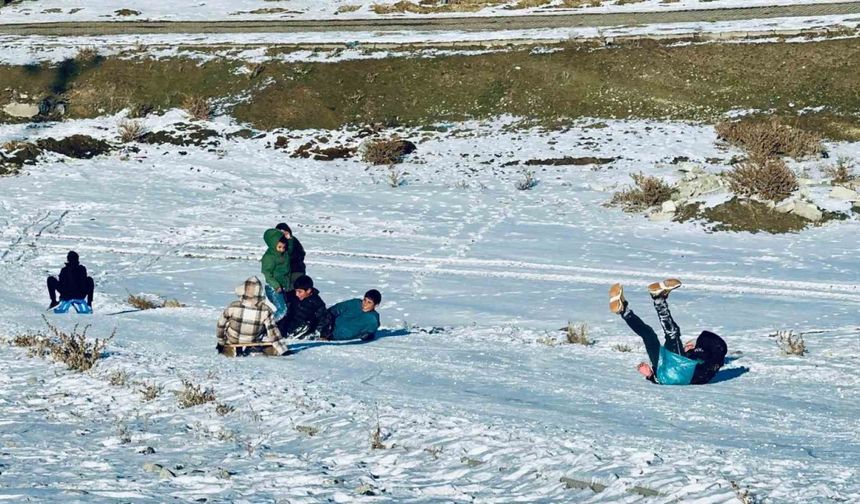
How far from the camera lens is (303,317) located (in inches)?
527

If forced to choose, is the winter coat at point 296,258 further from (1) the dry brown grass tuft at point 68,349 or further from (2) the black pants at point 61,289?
(1) the dry brown grass tuft at point 68,349

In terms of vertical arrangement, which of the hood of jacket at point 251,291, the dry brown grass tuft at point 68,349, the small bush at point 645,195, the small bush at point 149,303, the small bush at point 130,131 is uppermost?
the small bush at point 130,131

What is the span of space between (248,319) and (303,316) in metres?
1.32

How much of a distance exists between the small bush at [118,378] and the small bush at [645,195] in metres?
15.5

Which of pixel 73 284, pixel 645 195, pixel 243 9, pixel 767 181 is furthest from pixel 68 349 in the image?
pixel 243 9

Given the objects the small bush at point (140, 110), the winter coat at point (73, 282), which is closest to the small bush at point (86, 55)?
the small bush at point (140, 110)

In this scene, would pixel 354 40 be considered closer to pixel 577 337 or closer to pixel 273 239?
pixel 273 239

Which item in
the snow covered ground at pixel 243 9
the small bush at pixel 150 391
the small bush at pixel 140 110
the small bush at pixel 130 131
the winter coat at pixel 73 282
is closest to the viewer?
the small bush at pixel 150 391

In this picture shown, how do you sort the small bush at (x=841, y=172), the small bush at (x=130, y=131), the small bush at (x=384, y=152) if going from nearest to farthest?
the small bush at (x=841, y=172), the small bush at (x=384, y=152), the small bush at (x=130, y=131)

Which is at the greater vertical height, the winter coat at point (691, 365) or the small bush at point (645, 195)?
the small bush at point (645, 195)

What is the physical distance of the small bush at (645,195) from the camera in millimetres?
24078

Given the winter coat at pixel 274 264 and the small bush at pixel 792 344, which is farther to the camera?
the winter coat at pixel 274 264

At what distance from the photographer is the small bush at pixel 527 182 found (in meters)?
26.1

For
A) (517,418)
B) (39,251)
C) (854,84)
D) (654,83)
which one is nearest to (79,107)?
(39,251)
